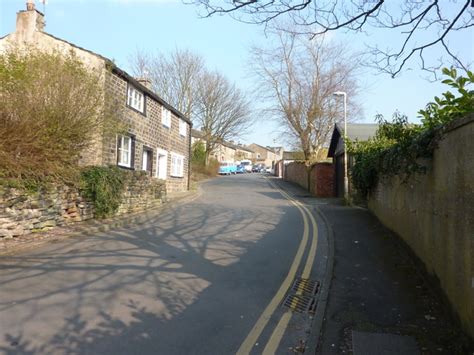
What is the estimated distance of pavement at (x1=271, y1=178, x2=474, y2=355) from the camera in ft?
14.0

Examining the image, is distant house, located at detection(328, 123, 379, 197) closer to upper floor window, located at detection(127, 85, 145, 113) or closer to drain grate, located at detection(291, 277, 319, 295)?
upper floor window, located at detection(127, 85, 145, 113)

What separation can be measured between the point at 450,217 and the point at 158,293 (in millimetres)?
4182

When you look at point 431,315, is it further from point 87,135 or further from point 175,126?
point 175,126

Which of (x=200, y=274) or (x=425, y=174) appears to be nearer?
(x=425, y=174)

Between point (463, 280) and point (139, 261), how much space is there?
5.55 m

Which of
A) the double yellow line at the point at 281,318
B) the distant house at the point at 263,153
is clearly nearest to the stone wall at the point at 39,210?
the double yellow line at the point at 281,318

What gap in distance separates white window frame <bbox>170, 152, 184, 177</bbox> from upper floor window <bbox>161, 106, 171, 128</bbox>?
6.51 feet

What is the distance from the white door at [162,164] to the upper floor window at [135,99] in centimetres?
332

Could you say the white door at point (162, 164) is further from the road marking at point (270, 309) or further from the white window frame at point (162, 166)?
the road marking at point (270, 309)

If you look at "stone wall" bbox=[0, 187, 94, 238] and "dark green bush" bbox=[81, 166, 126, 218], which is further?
"dark green bush" bbox=[81, 166, 126, 218]

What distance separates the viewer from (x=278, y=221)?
43.4ft

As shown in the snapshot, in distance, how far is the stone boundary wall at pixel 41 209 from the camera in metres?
8.70

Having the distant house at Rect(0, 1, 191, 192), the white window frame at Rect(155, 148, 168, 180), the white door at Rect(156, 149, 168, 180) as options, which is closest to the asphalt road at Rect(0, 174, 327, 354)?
the distant house at Rect(0, 1, 191, 192)

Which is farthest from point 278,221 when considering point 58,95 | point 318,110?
point 318,110
